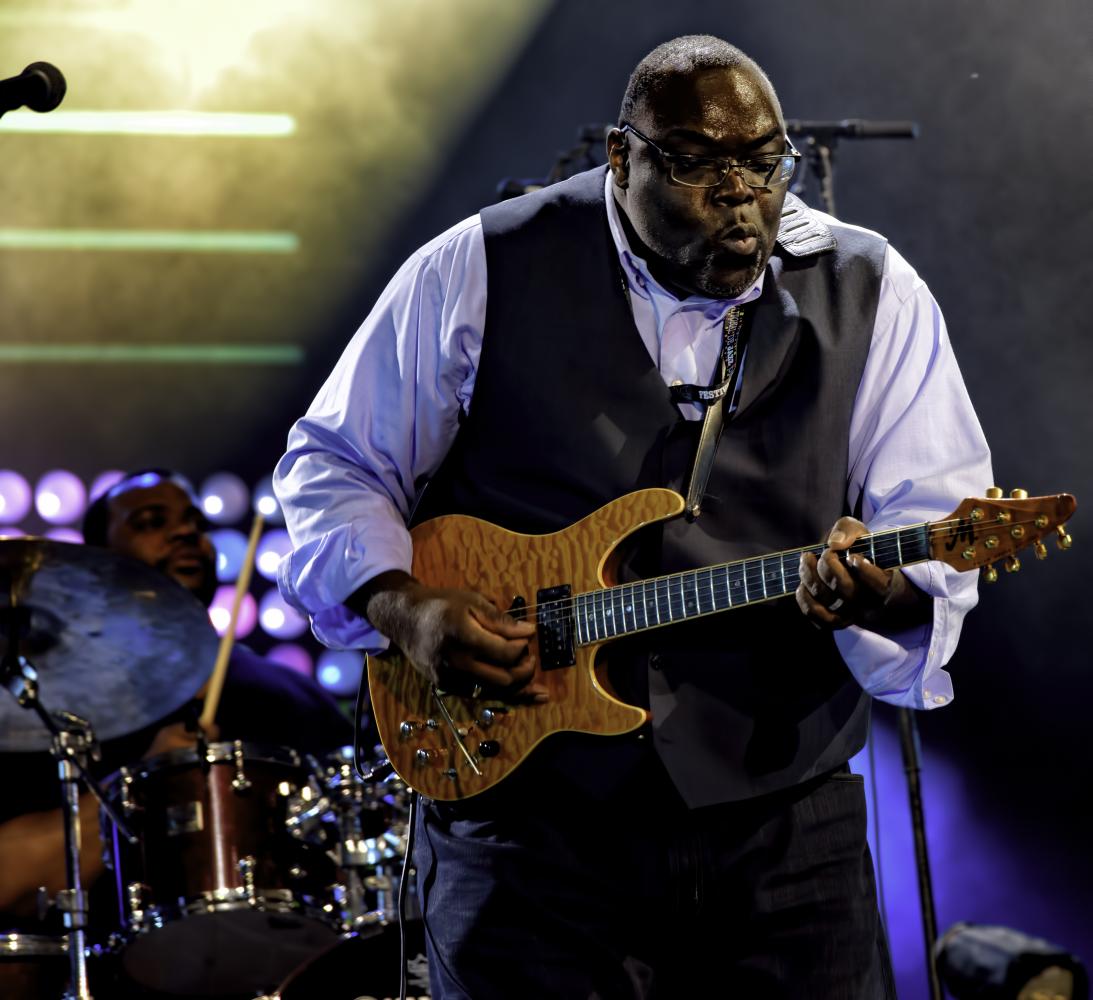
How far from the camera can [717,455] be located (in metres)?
2.30

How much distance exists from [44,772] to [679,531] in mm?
3159

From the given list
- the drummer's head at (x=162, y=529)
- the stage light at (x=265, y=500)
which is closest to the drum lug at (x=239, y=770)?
the drummer's head at (x=162, y=529)

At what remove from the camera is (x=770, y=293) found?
2.42 meters

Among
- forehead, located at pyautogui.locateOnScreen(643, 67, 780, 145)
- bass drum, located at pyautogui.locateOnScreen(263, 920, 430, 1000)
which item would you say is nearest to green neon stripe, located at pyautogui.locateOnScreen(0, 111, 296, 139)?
bass drum, located at pyautogui.locateOnScreen(263, 920, 430, 1000)

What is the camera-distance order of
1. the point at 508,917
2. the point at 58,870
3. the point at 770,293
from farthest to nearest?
the point at 58,870 → the point at 770,293 → the point at 508,917

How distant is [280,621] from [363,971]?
8.92ft

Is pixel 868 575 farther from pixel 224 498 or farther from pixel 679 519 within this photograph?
pixel 224 498

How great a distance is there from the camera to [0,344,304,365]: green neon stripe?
21.1 feet

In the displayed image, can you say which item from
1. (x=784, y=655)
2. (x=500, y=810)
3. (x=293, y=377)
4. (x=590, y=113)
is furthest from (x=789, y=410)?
(x=293, y=377)

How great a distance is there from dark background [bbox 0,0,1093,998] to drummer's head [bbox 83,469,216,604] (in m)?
2.40

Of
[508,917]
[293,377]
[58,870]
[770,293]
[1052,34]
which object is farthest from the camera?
[293,377]

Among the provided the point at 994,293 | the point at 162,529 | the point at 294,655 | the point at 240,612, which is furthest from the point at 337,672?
the point at 994,293

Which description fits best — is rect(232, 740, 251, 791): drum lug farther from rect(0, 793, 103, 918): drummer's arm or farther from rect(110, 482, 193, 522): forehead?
rect(110, 482, 193, 522): forehead

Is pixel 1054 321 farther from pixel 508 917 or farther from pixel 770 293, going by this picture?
pixel 508 917
